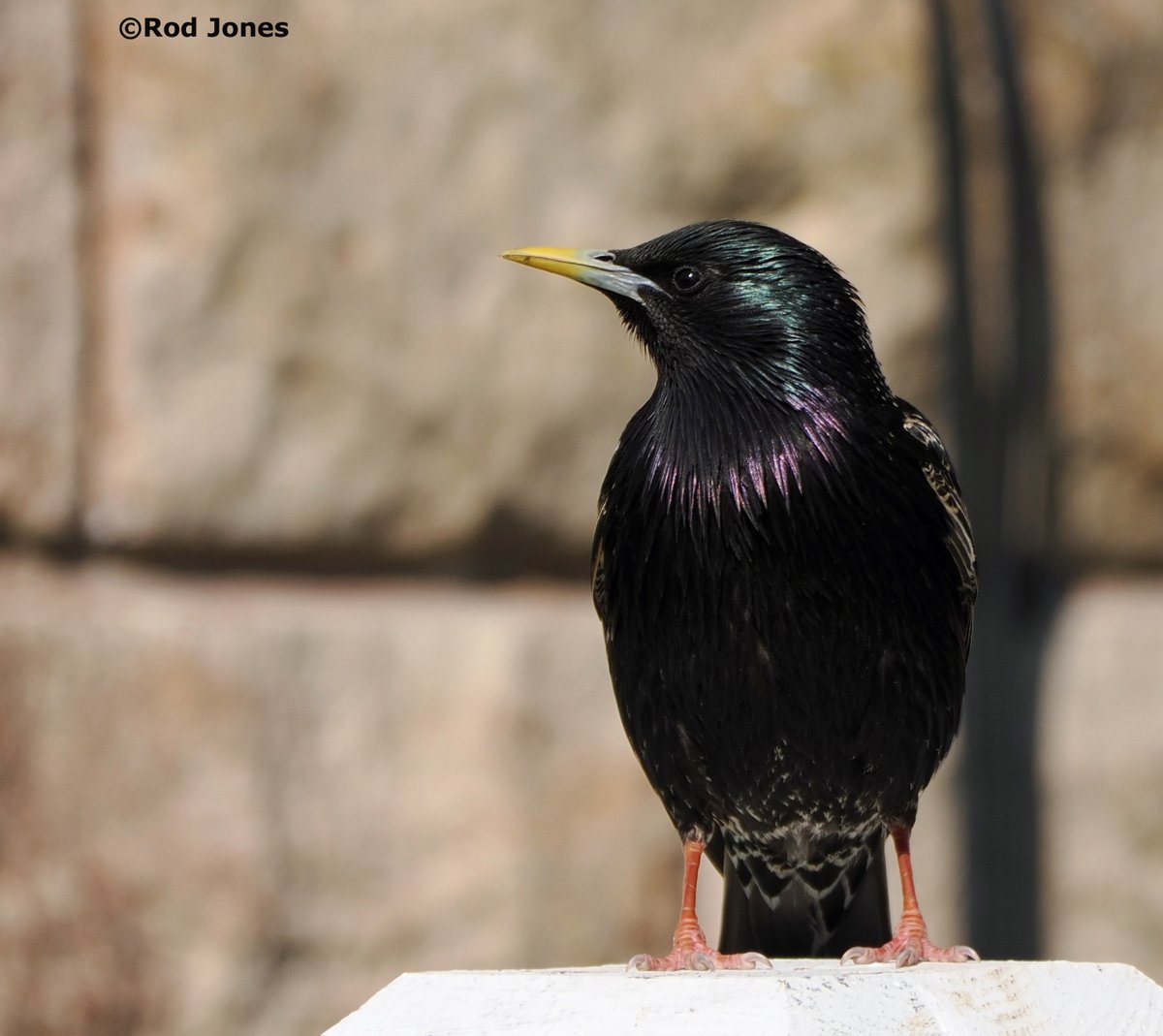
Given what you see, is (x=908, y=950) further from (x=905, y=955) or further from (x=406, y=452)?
(x=406, y=452)

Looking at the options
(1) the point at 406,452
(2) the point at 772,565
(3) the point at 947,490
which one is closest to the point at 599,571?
(2) the point at 772,565

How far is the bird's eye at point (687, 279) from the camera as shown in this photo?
2980 millimetres

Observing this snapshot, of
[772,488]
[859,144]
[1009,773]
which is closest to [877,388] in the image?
[772,488]

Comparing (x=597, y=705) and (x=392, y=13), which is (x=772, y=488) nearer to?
(x=597, y=705)

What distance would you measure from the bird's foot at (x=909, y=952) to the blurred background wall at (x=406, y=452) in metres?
1.86

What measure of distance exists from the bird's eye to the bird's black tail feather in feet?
3.62

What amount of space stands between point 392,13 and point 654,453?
6.87 feet

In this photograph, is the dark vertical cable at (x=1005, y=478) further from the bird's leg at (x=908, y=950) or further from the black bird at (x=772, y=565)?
the bird's leg at (x=908, y=950)

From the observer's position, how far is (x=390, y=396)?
448 cm

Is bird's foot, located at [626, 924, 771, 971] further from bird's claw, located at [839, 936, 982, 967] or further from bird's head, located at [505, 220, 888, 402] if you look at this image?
bird's head, located at [505, 220, 888, 402]

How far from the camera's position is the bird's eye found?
2980 mm

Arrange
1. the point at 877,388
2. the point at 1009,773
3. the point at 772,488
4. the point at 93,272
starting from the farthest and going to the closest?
1. the point at 1009,773
2. the point at 93,272
3. the point at 877,388
4. the point at 772,488

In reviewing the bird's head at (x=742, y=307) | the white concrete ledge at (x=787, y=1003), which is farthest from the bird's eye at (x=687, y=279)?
the white concrete ledge at (x=787, y=1003)

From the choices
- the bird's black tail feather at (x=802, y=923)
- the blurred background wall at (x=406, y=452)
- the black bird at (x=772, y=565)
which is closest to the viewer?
the black bird at (x=772, y=565)
